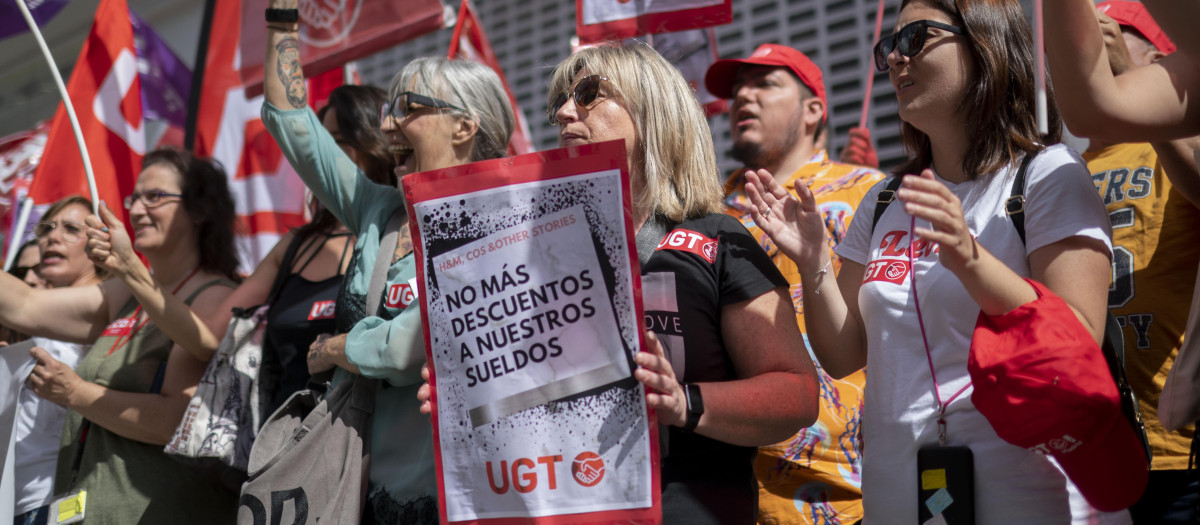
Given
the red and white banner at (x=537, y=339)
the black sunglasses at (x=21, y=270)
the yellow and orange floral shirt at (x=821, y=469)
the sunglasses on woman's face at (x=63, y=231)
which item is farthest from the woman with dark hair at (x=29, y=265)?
the yellow and orange floral shirt at (x=821, y=469)

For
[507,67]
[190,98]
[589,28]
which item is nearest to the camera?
[589,28]

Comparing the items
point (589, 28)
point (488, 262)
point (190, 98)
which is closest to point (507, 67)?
point (190, 98)

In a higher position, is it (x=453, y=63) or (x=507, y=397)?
(x=453, y=63)

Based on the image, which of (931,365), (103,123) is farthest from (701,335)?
(103,123)

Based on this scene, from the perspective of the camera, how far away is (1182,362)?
1.78 m

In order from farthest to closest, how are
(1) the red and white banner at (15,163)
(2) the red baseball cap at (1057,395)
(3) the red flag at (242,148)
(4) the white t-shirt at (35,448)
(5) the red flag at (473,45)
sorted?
(1) the red and white banner at (15,163) → (3) the red flag at (242,148) → (5) the red flag at (473,45) → (4) the white t-shirt at (35,448) → (2) the red baseball cap at (1057,395)

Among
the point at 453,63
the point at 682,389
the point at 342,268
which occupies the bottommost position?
the point at 682,389

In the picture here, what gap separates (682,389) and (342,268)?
68.0 inches

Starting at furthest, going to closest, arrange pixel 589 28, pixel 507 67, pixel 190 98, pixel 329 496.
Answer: pixel 507 67
pixel 190 98
pixel 589 28
pixel 329 496

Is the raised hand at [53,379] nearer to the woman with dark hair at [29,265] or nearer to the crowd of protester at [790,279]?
the crowd of protester at [790,279]

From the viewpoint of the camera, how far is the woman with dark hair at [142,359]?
3410mm

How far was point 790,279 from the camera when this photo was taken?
322cm

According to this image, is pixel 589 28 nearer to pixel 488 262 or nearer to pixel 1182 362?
pixel 488 262

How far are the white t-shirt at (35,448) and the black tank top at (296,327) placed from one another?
1.26m
